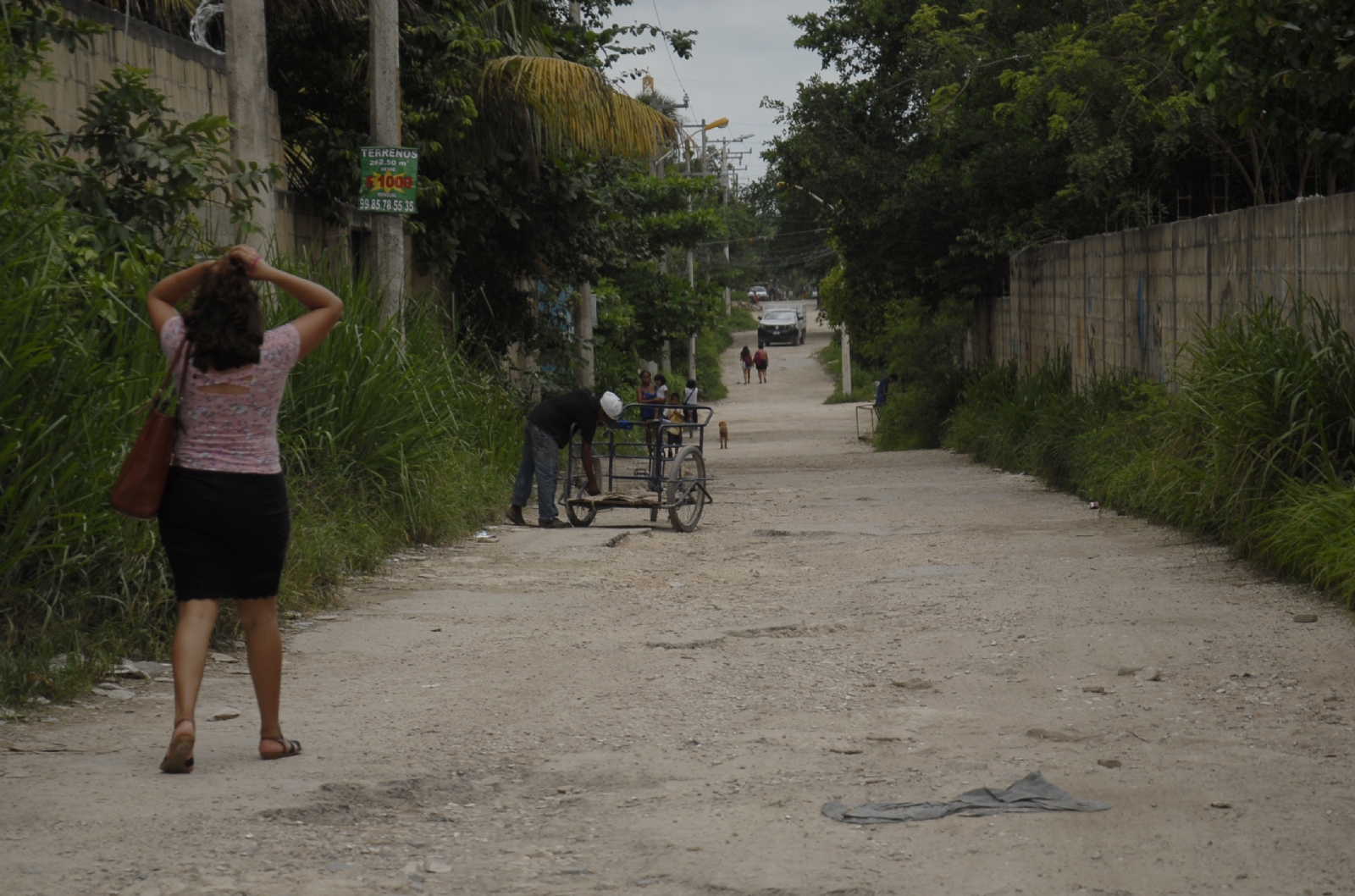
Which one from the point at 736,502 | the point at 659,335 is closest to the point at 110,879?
the point at 736,502

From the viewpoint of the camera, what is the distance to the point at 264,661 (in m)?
5.20

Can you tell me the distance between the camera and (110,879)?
12.9ft

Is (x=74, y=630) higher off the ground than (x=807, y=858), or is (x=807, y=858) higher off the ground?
(x=74, y=630)

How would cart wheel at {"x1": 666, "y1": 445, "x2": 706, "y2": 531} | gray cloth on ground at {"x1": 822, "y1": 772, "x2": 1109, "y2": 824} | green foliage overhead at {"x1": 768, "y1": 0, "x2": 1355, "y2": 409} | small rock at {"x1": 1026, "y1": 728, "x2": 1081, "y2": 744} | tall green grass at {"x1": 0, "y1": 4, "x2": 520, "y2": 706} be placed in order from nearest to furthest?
gray cloth on ground at {"x1": 822, "y1": 772, "x2": 1109, "y2": 824} < small rock at {"x1": 1026, "y1": 728, "x2": 1081, "y2": 744} < tall green grass at {"x1": 0, "y1": 4, "x2": 520, "y2": 706} < green foliage overhead at {"x1": 768, "y1": 0, "x2": 1355, "y2": 409} < cart wheel at {"x1": 666, "y1": 445, "x2": 706, "y2": 531}

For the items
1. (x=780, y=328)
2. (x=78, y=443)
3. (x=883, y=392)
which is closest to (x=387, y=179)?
(x=78, y=443)

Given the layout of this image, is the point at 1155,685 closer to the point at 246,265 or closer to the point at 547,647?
the point at 547,647

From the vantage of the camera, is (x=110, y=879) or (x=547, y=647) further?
(x=547, y=647)

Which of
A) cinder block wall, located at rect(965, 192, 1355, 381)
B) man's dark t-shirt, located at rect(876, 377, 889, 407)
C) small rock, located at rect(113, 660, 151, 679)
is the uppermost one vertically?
cinder block wall, located at rect(965, 192, 1355, 381)

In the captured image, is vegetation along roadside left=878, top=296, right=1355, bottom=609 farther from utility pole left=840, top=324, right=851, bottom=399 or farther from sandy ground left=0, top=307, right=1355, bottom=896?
utility pole left=840, top=324, right=851, bottom=399

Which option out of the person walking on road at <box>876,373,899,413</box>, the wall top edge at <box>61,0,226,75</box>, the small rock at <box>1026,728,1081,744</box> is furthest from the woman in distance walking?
the person walking on road at <box>876,373,899,413</box>

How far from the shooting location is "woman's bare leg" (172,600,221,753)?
4.89 meters

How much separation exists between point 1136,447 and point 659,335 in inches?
613

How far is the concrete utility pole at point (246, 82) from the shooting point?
987 centimetres

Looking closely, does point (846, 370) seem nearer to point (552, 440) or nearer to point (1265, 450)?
point (552, 440)
